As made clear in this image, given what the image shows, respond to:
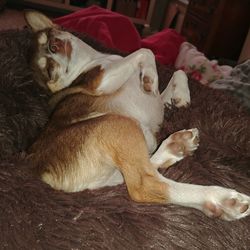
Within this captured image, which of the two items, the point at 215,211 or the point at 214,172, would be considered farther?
the point at 214,172

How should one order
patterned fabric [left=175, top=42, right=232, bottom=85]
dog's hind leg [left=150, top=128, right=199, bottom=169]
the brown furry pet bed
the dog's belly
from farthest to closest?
patterned fabric [left=175, top=42, right=232, bottom=85] < the dog's belly < dog's hind leg [left=150, top=128, right=199, bottom=169] < the brown furry pet bed

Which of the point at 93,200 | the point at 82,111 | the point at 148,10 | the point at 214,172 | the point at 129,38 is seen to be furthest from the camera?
the point at 148,10

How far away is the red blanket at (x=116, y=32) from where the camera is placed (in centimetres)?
357

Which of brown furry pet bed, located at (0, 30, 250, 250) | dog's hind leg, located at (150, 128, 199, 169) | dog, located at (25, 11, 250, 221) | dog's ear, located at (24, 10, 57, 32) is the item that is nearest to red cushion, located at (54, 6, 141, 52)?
dog's ear, located at (24, 10, 57, 32)

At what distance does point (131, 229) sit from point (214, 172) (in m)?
Result: 0.49

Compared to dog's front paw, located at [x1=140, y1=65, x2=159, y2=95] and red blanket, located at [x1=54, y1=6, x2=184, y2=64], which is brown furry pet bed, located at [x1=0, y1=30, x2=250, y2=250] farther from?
red blanket, located at [x1=54, y1=6, x2=184, y2=64]

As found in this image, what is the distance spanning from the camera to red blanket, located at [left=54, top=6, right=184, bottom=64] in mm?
3574

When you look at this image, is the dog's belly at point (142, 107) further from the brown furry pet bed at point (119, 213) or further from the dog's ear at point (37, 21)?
the dog's ear at point (37, 21)

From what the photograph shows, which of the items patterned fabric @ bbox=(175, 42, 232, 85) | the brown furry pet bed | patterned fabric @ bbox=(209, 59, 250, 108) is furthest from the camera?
patterned fabric @ bbox=(175, 42, 232, 85)

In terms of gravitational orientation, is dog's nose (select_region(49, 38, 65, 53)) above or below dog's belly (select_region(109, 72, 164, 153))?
above

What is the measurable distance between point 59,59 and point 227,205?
1.42 m

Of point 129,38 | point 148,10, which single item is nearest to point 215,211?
point 129,38

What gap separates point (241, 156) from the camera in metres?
1.81

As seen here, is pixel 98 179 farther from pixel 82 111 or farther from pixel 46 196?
pixel 82 111
